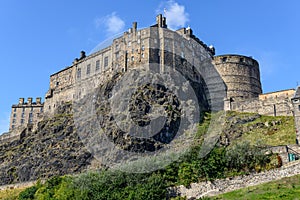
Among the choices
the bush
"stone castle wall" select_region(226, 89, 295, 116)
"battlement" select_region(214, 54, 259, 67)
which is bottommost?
the bush

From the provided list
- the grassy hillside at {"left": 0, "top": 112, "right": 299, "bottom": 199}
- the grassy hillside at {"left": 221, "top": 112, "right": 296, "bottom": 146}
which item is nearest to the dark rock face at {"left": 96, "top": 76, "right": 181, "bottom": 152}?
the grassy hillside at {"left": 221, "top": 112, "right": 296, "bottom": 146}

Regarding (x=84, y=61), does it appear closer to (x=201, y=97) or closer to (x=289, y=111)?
(x=201, y=97)

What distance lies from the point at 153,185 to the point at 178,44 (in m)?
39.4

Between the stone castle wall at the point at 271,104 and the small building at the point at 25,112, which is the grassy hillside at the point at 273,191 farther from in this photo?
the small building at the point at 25,112

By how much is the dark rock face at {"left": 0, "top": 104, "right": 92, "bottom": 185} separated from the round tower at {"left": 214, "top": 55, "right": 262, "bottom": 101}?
30.1 m

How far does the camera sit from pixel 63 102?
8269 cm

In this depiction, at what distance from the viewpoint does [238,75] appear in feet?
262

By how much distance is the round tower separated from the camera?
7856 cm

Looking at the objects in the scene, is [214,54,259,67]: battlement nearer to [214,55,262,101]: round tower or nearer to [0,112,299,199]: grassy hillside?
[214,55,262,101]: round tower

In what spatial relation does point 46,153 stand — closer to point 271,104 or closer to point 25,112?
point 25,112

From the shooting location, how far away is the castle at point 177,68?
70938mm

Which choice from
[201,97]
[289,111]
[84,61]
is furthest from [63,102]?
[289,111]

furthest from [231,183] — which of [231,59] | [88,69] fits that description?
[88,69]

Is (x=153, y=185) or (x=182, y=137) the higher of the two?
(x=182, y=137)
